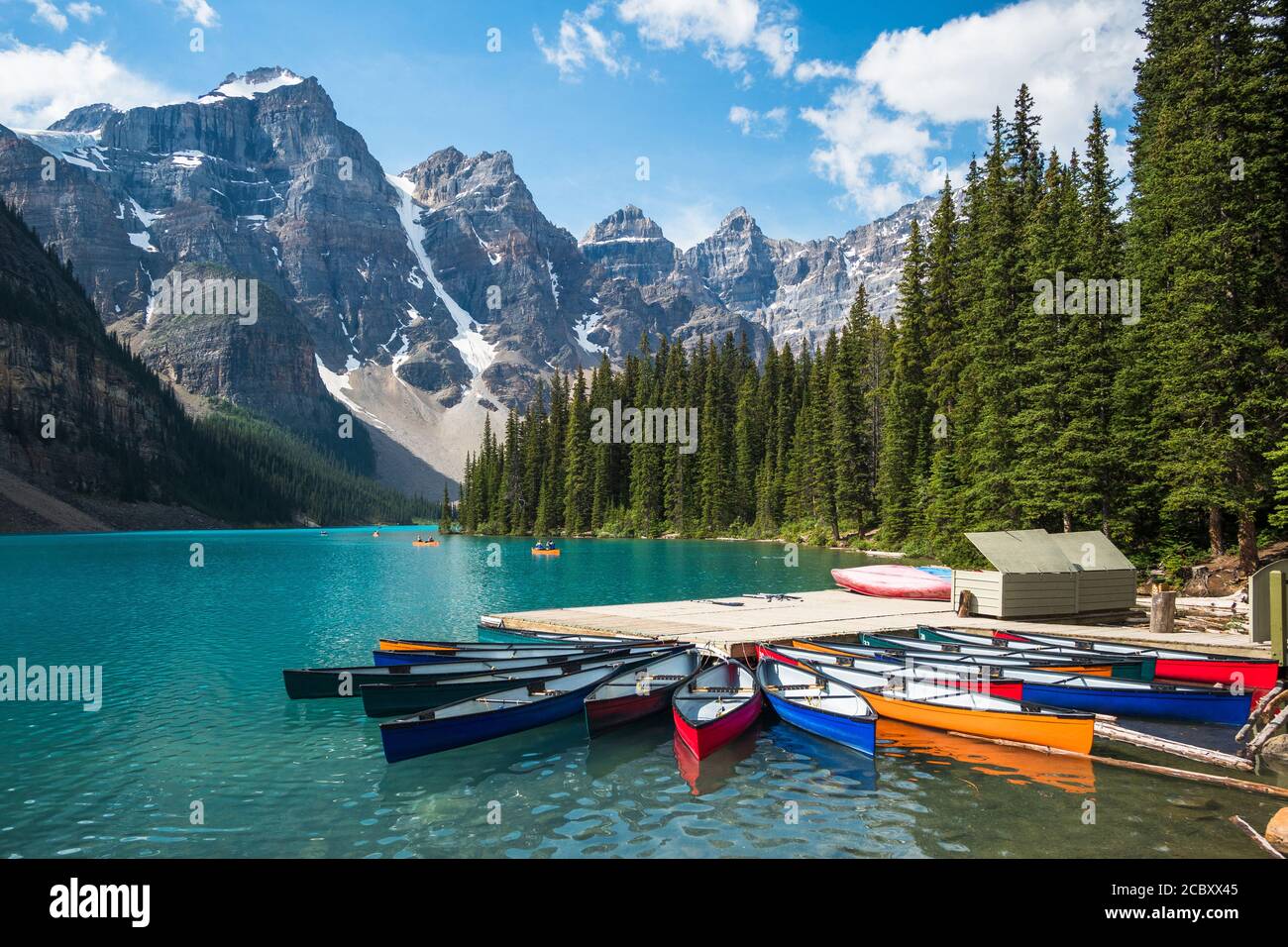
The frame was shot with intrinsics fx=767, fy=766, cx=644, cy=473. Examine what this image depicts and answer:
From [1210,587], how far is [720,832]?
30.4 meters

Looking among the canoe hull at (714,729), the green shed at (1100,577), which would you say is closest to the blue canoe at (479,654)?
the canoe hull at (714,729)

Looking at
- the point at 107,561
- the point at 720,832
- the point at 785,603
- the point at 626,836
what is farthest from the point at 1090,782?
the point at 107,561

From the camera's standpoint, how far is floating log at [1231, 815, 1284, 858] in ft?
36.2

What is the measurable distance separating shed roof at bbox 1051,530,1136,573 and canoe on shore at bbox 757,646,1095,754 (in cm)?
1360

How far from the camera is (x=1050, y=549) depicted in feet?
95.6

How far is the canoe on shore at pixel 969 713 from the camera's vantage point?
1591 cm

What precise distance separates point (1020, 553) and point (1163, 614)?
16.3ft

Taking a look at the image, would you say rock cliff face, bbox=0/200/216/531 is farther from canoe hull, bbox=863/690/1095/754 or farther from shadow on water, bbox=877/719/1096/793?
shadow on water, bbox=877/719/1096/793

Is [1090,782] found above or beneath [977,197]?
beneath

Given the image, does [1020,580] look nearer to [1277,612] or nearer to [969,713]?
[1277,612]

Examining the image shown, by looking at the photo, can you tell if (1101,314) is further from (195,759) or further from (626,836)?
(195,759)

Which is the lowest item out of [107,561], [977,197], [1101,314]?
[107,561]

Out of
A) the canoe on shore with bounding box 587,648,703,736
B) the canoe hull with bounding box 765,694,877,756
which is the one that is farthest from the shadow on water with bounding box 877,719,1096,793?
the canoe on shore with bounding box 587,648,703,736
